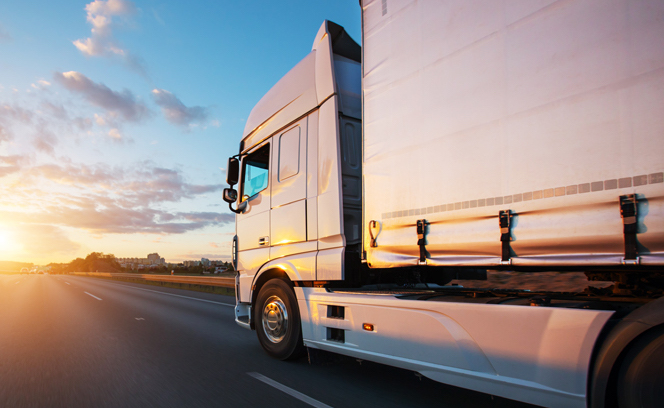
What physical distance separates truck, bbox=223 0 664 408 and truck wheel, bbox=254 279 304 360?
0.11ft

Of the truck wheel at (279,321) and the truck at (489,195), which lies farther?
the truck wheel at (279,321)

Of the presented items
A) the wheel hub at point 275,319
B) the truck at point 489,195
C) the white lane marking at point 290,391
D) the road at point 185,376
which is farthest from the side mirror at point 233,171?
the white lane marking at point 290,391

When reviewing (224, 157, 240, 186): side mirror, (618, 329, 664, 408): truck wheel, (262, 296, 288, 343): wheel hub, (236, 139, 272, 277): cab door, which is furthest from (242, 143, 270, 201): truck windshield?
(618, 329, 664, 408): truck wheel

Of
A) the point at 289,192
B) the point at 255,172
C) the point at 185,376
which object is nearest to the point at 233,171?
the point at 255,172

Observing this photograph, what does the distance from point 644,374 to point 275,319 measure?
12.0 ft

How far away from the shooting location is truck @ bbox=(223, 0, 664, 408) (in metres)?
2.10

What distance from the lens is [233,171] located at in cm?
612

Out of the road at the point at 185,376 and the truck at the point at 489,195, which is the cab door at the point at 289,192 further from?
the road at the point at 185,376

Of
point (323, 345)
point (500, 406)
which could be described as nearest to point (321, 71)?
point (323, 345)

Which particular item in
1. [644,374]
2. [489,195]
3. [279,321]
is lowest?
[279,321]

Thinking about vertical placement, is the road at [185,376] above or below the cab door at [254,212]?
below

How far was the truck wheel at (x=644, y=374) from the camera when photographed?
2002mm

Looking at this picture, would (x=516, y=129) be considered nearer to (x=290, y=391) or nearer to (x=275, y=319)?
(x=290, y=391)

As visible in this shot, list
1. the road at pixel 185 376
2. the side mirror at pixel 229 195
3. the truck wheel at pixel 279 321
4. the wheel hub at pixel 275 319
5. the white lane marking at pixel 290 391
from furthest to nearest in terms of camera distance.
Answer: the side mirror at pixel 229 195 < the wheel hub at pixel 275 319 < the truck wheel at pixel 279 321 < the road at pixel 185 376 < the white lane marking at pixel 290 391
